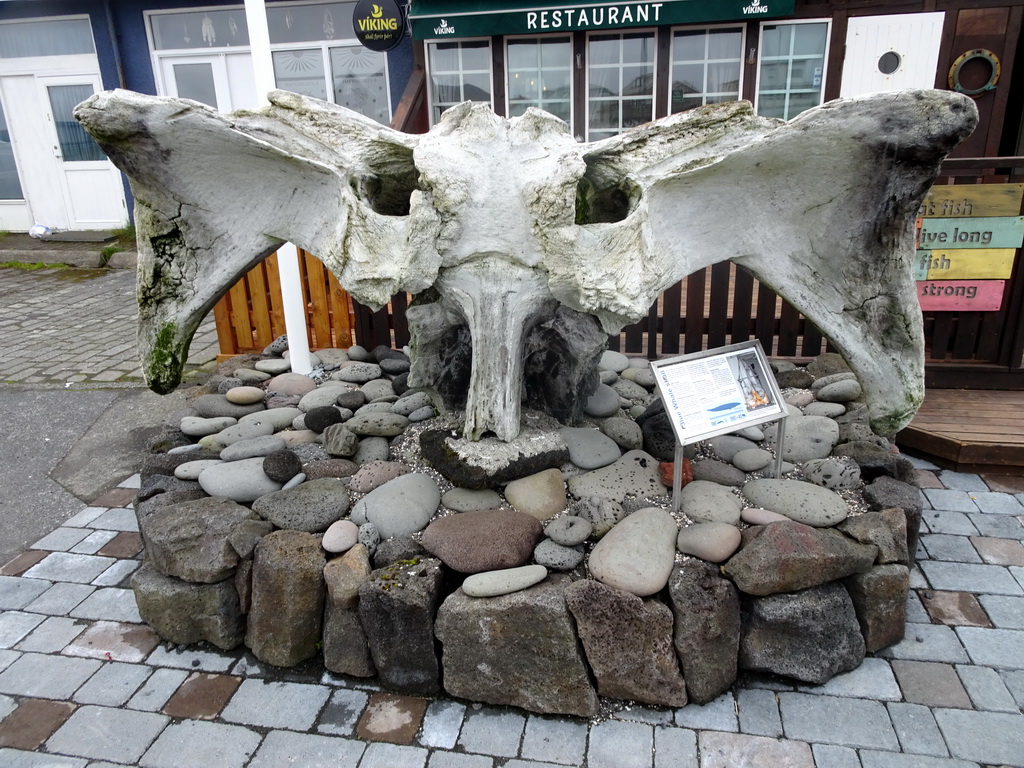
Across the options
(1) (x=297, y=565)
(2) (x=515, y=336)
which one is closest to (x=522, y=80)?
(2) (x=515, y=336)

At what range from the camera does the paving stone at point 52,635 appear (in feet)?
10.1

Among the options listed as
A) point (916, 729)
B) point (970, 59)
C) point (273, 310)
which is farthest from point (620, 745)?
point (970, 59)

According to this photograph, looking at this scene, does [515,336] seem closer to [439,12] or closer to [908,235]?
[908,235]

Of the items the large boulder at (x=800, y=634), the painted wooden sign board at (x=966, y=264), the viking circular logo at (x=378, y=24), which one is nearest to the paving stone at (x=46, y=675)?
the large boulder at (x=800, y=634)

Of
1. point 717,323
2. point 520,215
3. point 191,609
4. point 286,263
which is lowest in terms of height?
point 191,609

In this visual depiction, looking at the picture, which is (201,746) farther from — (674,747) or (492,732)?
(674,747)

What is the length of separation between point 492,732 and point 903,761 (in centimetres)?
136

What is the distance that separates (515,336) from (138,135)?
1576 millimetres

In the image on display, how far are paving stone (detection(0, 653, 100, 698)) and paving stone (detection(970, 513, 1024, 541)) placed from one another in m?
4.12

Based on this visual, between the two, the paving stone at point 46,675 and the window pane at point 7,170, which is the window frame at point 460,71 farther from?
the window pane at point 7,170

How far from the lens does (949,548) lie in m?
3.57

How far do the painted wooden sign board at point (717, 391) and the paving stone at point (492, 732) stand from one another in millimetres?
1221

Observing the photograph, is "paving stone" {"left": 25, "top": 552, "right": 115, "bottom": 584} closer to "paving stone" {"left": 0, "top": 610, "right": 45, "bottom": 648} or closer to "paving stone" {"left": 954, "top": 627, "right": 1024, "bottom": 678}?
"paving stone" {"left": 0, "top": 610, "right": 45, "bottom": 648}

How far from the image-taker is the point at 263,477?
134 inches
